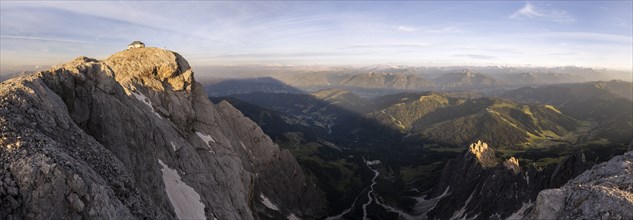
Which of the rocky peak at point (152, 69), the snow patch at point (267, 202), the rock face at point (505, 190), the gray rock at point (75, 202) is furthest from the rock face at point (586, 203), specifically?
the snow patch at point (267, 202)

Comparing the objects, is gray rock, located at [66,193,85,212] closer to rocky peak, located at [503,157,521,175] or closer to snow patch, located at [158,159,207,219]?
snow patch, located at [158,159,207,219]

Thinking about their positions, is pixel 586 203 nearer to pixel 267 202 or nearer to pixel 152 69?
pixel 152 69

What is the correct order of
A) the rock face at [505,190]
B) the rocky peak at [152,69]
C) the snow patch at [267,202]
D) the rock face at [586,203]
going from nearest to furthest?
the rock face at [586,203] < the rocky peak at [152,69] < the rock face at [505,190] < the snow patch at [267,202]

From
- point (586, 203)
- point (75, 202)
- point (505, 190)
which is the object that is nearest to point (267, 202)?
point (505, 190)

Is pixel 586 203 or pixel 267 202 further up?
pixel 586 203

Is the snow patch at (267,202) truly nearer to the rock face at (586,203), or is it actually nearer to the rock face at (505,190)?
the rock face at (505,190)

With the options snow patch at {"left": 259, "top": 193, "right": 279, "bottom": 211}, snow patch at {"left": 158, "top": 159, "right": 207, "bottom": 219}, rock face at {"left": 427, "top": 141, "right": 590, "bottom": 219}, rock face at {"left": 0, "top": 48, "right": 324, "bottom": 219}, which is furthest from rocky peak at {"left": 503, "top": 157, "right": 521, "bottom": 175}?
snow patch at {"left": 158, "top": 159, "right": 207, "bottom": 219}
